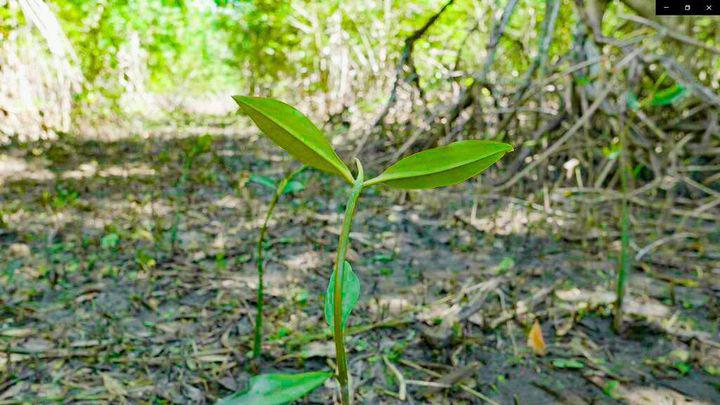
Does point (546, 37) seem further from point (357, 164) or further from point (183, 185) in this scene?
point (357, 164)

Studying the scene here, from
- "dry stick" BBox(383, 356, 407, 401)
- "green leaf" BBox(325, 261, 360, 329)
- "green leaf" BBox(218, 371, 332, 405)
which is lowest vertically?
"dry stick" BBox(383, 356, 407, 401)

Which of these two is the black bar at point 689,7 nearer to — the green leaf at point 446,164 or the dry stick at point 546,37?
the dry stick at point 546,37

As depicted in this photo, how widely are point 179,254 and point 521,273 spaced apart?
128 centimetres

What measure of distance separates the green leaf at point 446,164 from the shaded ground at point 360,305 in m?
0.89

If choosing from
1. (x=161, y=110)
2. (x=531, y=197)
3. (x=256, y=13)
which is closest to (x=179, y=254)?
(x=531, y=197)

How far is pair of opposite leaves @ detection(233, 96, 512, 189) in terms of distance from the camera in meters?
0.48

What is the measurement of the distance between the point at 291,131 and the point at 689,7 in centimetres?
212

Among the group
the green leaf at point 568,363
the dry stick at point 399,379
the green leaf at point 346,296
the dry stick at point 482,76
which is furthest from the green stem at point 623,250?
the dry stick at point 482,76

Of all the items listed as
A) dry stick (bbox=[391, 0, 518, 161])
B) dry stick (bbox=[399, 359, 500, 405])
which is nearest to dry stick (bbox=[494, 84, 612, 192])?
dry stick (bbox=[391, 0, 518, 161])

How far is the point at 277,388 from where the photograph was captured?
23.5 inches

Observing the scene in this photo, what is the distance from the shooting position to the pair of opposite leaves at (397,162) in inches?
19.1

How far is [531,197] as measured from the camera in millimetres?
2852

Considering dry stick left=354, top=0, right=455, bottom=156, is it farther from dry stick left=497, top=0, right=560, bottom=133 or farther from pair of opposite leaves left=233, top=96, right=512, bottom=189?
pair of opposite leaves left=233, top=96, right=512, bottom=189

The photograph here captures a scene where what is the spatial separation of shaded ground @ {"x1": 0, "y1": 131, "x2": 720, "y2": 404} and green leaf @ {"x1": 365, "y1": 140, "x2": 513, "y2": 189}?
2.93 feet
